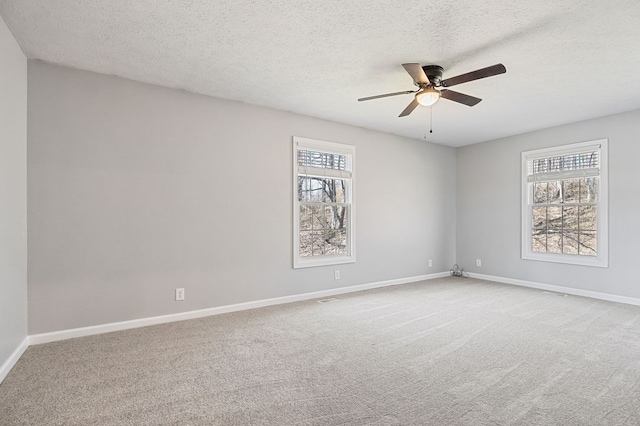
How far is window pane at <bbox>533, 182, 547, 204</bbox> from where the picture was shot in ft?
17.7

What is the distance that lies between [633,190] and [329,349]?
4622 mm

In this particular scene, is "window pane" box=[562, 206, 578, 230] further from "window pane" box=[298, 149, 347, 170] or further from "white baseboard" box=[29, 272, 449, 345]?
"window pane" box=[298, 149, 347, 170]

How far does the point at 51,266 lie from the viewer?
3029 millimetres

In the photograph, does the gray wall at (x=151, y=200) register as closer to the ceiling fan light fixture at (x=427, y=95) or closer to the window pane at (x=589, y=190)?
the ceiling fan light fixture at (x=427, y=95)

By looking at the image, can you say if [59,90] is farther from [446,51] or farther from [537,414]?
[537,414]

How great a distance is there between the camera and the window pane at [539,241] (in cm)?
539

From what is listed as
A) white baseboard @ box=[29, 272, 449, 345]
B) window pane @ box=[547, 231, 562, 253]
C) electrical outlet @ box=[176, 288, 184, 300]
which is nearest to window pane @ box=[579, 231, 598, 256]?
window pane @ box=[547, 231, 562, 253]

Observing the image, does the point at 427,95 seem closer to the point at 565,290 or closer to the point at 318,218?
the point at 318,218

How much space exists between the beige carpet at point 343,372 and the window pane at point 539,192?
2108 mm

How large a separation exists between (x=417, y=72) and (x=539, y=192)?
13.0 feet

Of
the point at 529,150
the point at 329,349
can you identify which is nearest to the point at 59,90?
the point at 329,349

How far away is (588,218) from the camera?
4.89 metres

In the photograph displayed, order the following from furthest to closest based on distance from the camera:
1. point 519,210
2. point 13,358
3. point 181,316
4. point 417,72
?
point 519,210, point 181,316, point 417,72, point 13,358

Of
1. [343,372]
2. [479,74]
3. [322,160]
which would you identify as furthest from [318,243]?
[479,74]
